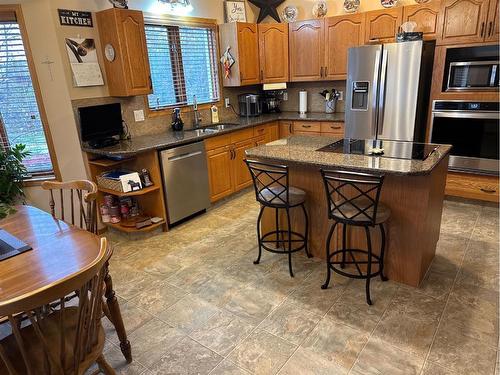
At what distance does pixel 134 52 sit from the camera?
3.33 meters

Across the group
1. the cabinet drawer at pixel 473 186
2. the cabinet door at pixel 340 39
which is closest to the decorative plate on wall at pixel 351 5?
the cabinet door at pixel 340 39

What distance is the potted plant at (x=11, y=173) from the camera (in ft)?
9.85

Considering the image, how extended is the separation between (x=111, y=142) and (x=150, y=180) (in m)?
0.55

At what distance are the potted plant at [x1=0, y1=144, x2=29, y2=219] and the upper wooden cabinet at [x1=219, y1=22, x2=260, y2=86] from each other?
8.86 feet

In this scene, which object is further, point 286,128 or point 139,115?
point 286,128

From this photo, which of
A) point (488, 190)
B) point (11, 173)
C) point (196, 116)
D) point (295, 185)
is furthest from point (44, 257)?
point (488, 190)

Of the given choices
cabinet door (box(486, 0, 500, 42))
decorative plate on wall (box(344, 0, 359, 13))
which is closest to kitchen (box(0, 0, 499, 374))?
cabinet door (box(486, 0, 500, 42))

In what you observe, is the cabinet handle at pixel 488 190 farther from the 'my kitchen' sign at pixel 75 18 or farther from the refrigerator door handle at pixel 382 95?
the 'my kitchen' sign at pixel 75 18

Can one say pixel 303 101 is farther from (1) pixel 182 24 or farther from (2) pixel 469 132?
(2) pixel 469 132

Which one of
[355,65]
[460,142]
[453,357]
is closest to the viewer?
[453,357]

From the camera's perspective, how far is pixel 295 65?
4.88 meters

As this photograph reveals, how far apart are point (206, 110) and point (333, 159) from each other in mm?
2653

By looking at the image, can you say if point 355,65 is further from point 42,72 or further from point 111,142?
point 42,72

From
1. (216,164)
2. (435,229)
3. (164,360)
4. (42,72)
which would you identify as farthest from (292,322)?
(42,72)
